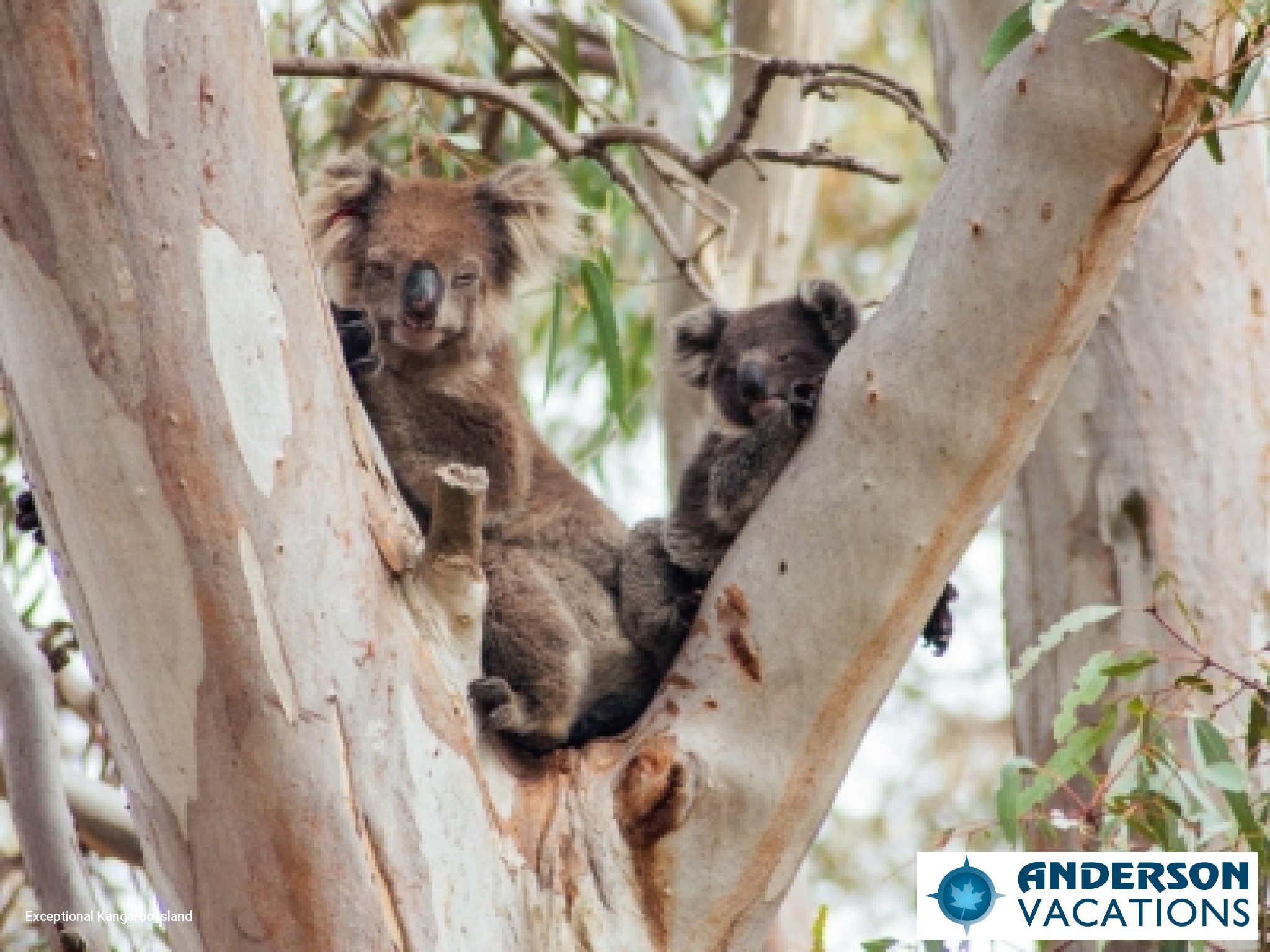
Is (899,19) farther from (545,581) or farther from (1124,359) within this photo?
(545,581)

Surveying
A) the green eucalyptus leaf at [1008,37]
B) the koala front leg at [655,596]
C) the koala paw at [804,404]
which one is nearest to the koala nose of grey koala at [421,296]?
the koala front leg at [655,596]

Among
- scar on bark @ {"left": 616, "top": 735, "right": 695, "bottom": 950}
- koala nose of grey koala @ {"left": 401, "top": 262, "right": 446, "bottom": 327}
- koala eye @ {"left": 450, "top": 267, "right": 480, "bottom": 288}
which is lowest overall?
scar on bark @ {"left": 616, "top": 735, "right": 695, "bottom": 950}

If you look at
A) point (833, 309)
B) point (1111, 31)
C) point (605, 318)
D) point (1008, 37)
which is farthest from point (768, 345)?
point (1111, 31)

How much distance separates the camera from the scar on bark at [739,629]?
259 centimetres

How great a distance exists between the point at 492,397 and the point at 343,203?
0.57 meters

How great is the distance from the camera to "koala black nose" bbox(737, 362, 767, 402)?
3.62m

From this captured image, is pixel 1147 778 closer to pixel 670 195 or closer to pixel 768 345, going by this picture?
pixel 768 345

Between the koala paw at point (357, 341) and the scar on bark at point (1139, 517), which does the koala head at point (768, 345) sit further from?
the koala paw at point (357, 341)

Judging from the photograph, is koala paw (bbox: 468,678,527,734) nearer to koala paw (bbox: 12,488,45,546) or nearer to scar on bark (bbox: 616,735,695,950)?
scar on bark (bbox: 616,735,695,950)

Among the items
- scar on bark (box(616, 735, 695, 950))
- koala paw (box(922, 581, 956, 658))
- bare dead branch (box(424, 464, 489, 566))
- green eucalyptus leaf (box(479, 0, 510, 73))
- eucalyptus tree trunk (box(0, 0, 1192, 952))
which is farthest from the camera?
green eucalyptus leaf (box(479, 0, 510, 73))

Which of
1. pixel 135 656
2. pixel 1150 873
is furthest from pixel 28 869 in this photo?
pixel 1150 873

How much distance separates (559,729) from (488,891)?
2.12 ft

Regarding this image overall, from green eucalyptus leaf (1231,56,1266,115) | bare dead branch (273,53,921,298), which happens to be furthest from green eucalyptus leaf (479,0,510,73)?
green eucalyptus leaf (1231,56,1266,115)

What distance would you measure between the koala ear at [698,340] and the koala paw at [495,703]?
58.7 inches
